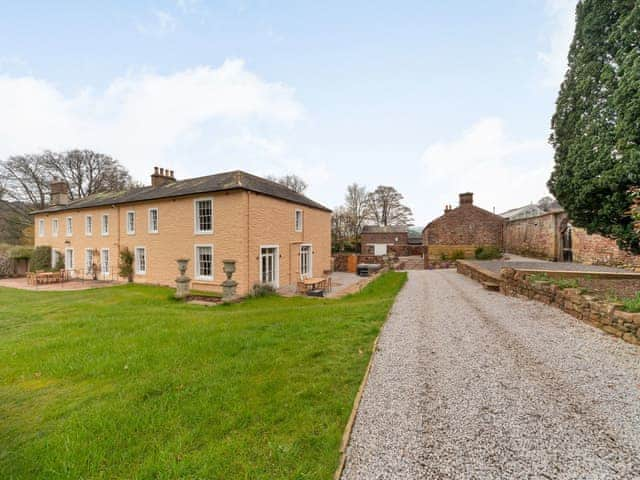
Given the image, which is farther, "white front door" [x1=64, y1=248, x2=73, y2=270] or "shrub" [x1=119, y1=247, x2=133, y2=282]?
"white front door" [x1=64, y1=248, x2=73, y2=270]

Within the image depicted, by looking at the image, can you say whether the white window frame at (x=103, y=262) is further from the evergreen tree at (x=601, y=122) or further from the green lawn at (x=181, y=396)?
the evergreen tree at (x=601, y=122)

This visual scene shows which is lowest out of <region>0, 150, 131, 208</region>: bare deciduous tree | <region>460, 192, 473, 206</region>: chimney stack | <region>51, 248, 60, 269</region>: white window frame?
<region>51, 248, 60, 269</region>: white window frame

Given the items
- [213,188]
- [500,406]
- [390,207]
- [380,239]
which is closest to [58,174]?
[213,188]

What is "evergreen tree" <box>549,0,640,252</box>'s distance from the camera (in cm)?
548

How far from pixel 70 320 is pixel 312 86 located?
15.1 metres

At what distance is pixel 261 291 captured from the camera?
12.5 metres

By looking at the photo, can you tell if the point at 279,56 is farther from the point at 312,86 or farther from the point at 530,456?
the point at 530,456

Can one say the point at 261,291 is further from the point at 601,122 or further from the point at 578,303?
the point at 601,122

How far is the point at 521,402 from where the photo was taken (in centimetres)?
309

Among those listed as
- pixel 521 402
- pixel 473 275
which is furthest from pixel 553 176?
pixel 521 402

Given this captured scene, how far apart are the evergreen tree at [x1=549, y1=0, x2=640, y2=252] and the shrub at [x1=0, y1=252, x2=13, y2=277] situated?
35727 mm

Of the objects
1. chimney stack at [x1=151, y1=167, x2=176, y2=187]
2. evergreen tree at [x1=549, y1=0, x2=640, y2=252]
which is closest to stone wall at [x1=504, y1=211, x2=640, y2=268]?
evergreen tree at [x1=549, y1=0, x2=640, y2=252]

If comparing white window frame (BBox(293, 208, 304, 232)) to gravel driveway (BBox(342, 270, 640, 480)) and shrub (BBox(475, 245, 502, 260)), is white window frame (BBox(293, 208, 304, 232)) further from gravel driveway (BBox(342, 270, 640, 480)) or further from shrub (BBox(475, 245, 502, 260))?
shrub (BBox(475, 245, 502, 260))

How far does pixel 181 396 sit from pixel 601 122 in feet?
36.1
